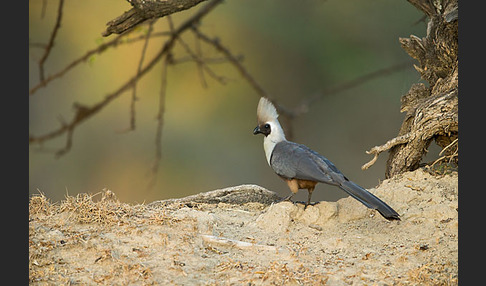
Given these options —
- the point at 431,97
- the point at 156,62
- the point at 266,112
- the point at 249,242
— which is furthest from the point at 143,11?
the point at 431,97

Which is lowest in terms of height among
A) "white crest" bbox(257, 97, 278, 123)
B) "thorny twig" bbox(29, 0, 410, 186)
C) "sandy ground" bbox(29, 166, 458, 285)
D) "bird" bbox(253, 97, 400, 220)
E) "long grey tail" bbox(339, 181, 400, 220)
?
"sandy ground" bbox(29, 166, 458, 285)

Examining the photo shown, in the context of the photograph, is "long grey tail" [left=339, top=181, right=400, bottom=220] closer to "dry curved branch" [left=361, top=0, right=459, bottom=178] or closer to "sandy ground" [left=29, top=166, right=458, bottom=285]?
"sandy ground" [left=29, top=166, right=458, bottom=285]

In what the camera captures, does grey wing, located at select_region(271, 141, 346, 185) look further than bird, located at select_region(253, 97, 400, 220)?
Yes

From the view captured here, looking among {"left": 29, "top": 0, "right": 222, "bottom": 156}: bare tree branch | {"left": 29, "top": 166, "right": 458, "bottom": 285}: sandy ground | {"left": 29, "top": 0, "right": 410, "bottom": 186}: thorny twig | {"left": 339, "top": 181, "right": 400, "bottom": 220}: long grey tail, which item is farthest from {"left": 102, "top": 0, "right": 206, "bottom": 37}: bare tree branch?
{"left": 339, "top": 181, "right": 400, "bottom": 220}: long grey tail

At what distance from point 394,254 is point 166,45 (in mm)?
2642

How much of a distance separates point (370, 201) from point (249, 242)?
2.63ft

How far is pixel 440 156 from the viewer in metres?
4.52

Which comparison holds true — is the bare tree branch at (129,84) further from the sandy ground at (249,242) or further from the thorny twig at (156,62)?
the sandy ground at (249,242)

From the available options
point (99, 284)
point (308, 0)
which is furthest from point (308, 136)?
point (99, 284)

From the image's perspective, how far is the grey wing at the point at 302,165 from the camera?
12.1 ft

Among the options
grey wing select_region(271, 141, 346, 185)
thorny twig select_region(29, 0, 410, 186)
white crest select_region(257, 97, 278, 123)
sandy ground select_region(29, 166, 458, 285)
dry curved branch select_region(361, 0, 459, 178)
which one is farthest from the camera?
thorny twig select_region(29, 0, 410, 186)

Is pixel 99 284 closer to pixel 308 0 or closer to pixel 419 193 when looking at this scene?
pixel 419 193

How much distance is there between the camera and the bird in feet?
11.7

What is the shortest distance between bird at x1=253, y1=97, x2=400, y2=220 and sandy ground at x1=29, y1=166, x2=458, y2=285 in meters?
0.20
